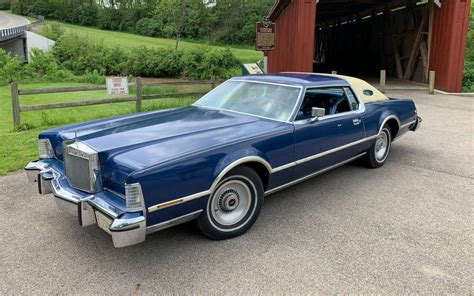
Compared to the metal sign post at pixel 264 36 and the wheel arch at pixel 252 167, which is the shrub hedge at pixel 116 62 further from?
the wheel arch at pixel 252 167

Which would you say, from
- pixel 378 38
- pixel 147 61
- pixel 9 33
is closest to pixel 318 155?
pixel 378 38

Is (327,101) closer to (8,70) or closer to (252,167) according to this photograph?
(252,167)

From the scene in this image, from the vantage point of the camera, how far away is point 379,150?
596cm

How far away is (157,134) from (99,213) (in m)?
0.98

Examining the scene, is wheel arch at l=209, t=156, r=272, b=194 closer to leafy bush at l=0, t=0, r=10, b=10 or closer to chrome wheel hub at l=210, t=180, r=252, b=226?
chrome wheel hub at l=210, t=180, r=252, b=226

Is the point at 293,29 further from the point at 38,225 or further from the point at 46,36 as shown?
the point at 46,36

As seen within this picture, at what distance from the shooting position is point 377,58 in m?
24.1

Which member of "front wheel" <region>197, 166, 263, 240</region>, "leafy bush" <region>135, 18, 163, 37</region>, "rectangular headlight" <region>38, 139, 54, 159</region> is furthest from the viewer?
"leafy bush" <region>135, 18, 163, 37</region>

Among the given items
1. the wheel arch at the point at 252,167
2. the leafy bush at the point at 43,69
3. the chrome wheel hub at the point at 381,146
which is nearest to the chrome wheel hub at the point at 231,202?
the wheel arch at the point at 252,167

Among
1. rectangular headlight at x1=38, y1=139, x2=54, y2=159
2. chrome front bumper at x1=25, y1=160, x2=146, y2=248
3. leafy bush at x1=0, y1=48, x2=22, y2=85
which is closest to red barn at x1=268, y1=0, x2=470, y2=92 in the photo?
rectangular headlight at x1=38, y1=139, x2=54, y2=159

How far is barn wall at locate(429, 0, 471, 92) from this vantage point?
1451 centimetres

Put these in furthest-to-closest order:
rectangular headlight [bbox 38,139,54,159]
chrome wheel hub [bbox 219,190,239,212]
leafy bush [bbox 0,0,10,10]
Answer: leafy bush [bbox 0,0,10,10], rectangular headlight [bbox 38,139,54,159], chrome wheel hub [bbox 219,190,239,212]

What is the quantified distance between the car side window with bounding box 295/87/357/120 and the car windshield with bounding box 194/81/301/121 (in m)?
0.20

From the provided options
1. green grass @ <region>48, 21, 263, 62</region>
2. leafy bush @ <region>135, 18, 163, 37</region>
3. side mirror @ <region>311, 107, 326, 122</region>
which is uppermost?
leafy bush @ <region>135, 18, 163, 37</region>
